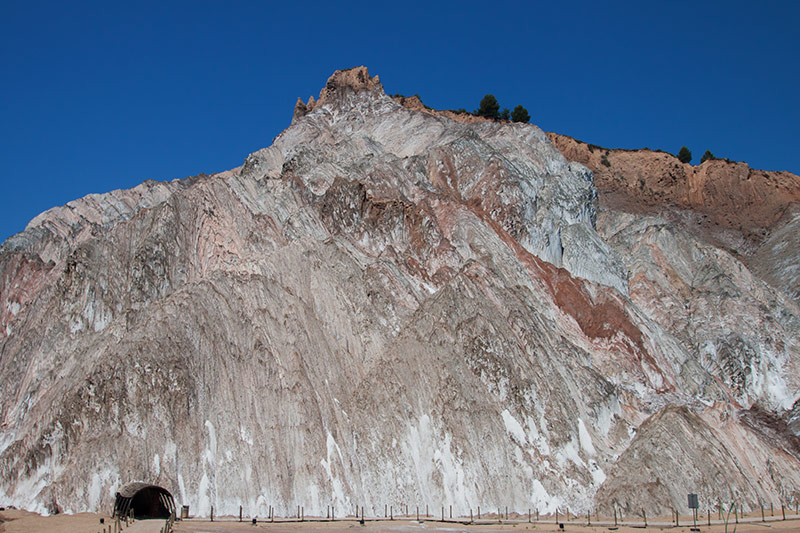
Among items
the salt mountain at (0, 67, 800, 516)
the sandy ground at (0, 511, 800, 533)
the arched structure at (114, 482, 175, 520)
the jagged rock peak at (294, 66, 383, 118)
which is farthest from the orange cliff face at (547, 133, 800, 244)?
the arched structure at (114, 482, 175, 520)

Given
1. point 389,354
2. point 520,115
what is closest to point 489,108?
point 520,115

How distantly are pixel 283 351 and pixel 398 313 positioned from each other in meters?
6.97

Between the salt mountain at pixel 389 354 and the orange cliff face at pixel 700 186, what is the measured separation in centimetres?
2098

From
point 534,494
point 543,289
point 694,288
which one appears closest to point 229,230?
point 543,289

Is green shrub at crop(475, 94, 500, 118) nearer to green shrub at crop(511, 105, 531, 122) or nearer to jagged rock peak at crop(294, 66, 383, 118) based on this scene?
green shrub at crop(511, 105, 531, 122)

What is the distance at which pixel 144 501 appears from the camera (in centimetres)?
3625

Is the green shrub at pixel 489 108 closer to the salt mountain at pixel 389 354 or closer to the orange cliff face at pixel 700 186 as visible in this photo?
the orange cliff face at pixel 700 186

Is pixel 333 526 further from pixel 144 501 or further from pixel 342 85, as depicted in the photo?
pixel 342 85

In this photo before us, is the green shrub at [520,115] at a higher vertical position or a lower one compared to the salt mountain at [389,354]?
higher

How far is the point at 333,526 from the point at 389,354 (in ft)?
35.6

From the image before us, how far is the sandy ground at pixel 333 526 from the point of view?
3359 centimetres

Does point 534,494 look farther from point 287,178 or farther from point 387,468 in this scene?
point 287,178

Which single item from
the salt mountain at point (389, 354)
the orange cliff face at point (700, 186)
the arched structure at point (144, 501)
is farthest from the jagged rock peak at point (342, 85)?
the arched structure at point (144, 501)

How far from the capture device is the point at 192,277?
5062cm
